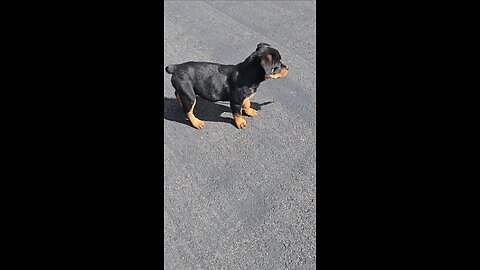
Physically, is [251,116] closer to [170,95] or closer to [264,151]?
[264,151]

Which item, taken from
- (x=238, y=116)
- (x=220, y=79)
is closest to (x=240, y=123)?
(x=238, y=116)

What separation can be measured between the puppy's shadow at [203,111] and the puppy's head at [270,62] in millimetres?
1070

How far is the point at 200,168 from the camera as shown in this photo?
496 centimetres

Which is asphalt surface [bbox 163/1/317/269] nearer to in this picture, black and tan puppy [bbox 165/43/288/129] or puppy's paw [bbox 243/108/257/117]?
puppy's paw [bbox 243/108/257/117]

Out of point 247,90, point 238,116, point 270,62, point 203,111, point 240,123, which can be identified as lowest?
point 203,111

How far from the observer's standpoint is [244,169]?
4930 mm

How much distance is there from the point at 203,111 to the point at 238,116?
72 cm

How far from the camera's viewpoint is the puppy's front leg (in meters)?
5.10

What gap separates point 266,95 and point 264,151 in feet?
3.94

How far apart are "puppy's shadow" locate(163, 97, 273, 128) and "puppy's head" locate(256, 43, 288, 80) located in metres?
1.07

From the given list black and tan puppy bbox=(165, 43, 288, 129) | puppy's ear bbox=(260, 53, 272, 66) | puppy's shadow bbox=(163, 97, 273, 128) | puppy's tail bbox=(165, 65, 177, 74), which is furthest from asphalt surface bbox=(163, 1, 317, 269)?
puppy's ear bbox=(260, 53, 272, 66)

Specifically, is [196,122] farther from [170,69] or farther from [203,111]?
[170,69]

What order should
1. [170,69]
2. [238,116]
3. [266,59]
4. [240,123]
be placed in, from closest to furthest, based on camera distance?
[266,59]
[170,69]
[238,116]
[240,123]
